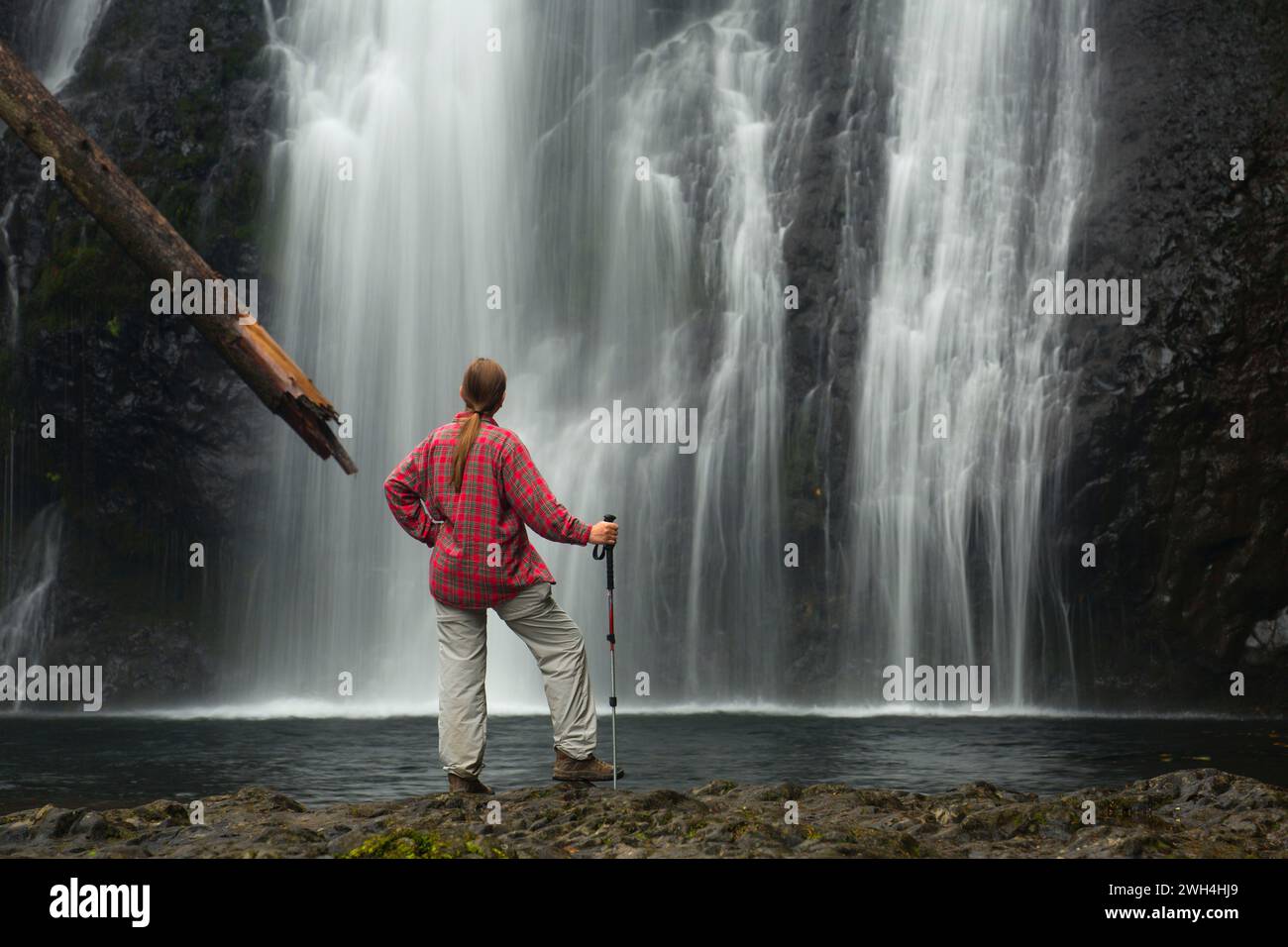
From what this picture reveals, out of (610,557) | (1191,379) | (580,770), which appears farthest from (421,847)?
(1191,379)

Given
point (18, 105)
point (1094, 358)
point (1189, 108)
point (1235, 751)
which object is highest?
point (1189, 108)

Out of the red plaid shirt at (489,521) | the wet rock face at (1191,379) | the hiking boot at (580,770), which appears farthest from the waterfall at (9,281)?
the hiking boot at (580,770)

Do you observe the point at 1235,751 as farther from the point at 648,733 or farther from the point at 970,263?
the point at 970,263

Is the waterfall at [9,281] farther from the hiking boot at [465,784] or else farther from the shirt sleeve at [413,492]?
the hiking boot at [465,784]

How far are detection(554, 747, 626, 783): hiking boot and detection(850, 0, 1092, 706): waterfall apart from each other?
8993 mm

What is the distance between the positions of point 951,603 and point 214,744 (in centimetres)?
773

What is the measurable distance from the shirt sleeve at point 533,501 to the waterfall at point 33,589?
1253cm

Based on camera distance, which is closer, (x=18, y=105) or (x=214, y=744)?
Answer: (x=18, y=105)

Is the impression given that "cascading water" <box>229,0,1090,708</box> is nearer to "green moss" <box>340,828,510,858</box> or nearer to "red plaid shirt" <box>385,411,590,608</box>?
"red plaid shirt" <box>385,411,590,608</box>

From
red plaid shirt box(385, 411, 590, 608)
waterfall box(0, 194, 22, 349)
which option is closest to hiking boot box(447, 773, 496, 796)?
red plaid shirt box(385, 411, 590, 608)

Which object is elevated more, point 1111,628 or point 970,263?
point 970,263

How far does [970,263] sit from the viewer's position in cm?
1569

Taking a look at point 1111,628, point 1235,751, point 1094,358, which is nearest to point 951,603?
point 1111,628

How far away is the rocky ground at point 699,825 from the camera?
201 inches
